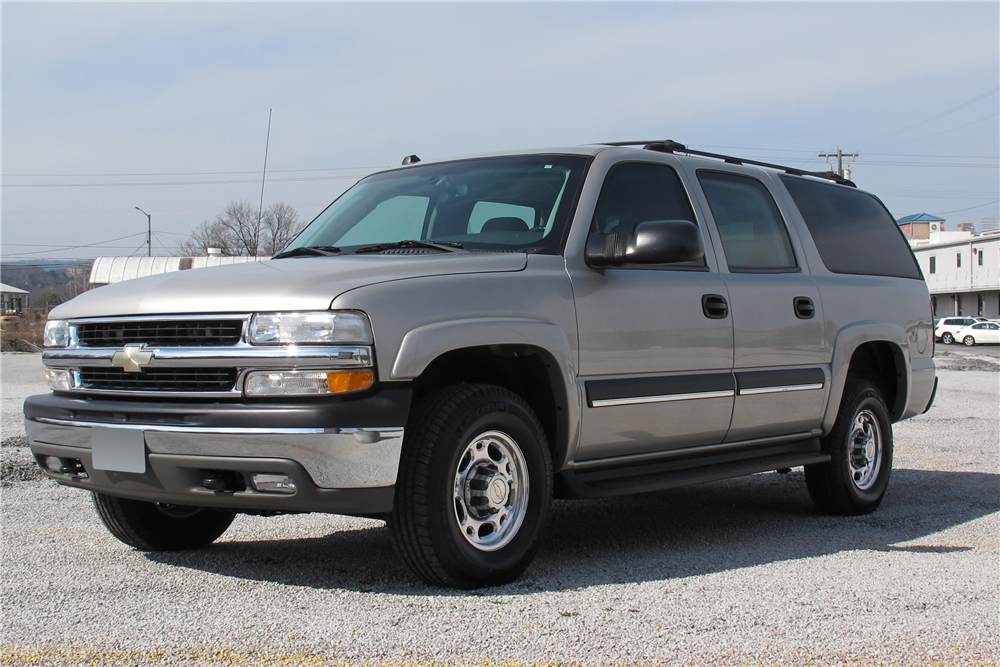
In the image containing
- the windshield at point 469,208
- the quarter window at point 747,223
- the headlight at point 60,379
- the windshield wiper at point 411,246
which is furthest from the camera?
the quarter window at point 747,223

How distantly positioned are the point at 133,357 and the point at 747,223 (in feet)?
11.2

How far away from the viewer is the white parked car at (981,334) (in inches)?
1814

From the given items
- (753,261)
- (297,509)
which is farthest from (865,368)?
(297,509)

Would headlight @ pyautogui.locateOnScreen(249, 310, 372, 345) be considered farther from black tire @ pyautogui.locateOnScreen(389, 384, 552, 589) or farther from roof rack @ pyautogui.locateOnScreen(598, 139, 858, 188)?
roof rack @ pyautogui.locateOnScreen(598, 139, 858, 188)

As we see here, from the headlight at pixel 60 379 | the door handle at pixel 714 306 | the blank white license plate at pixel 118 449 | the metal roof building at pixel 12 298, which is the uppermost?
the door handle at pixel 714 306

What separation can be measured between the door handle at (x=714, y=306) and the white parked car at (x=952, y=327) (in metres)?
47.3

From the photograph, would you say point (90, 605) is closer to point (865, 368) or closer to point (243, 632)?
point (243, 632)

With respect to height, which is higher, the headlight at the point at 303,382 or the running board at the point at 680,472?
the headlight at the point at 303,382

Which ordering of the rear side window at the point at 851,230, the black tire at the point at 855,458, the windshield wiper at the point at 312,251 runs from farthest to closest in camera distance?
the rear side window at the point at 851,230, the black tire at the point at 855,458, the windshield wiper at the point at 312,251

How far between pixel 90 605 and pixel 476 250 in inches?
83.3

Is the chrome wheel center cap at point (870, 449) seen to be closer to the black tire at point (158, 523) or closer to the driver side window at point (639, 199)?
the driver side window at point (639, 199)

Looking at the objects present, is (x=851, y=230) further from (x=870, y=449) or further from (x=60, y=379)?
(x=60, y=379)

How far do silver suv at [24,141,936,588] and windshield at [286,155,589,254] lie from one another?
16mm

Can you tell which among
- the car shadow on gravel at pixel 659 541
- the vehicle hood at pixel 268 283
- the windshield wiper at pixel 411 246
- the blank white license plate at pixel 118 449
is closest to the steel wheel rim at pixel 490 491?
the car shadow on gravel at pixel 659 541
